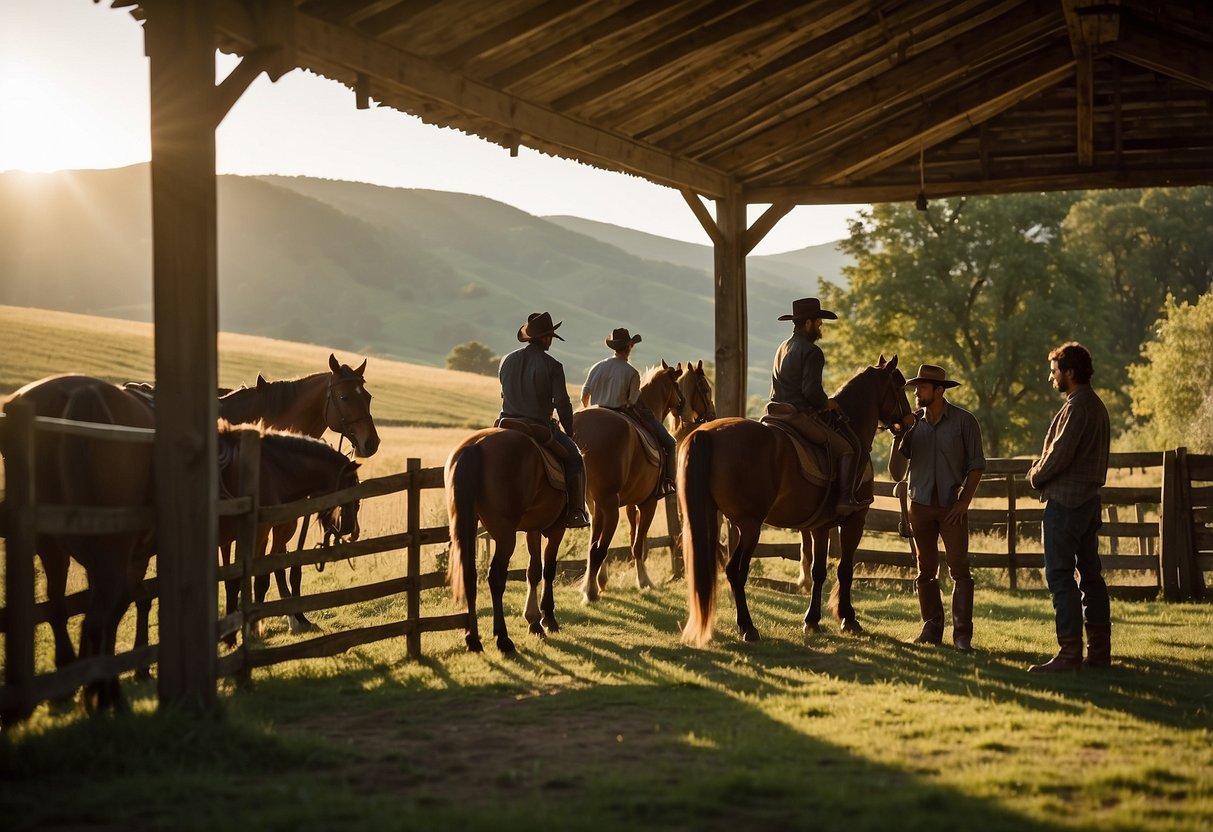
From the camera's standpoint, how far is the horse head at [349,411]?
11.5 meters

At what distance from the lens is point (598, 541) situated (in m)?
12.6

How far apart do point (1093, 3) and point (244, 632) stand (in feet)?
29.5

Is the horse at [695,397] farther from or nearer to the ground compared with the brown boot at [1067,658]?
farther from the ground

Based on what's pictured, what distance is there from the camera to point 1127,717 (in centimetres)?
714

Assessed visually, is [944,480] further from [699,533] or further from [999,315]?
[999,315]

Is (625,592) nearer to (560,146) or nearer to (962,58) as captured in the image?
(560,146)

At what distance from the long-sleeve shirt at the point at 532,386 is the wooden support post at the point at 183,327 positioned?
11.5 ft

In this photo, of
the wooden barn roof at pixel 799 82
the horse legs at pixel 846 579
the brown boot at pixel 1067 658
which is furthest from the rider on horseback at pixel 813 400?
the wooden barn roof at pixel 799 82

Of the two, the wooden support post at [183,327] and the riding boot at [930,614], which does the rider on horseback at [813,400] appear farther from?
the wooden support post at [183,327]

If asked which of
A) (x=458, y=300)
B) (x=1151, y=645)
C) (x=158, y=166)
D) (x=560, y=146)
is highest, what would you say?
(x=458, y=300)

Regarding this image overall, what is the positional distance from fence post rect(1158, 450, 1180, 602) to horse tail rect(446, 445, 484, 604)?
8.26m

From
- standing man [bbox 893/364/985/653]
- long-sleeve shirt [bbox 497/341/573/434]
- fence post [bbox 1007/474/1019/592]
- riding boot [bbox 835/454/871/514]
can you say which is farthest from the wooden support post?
fence post [bbox 1007/474/1019/592]

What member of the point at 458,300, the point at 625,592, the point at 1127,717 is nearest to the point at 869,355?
the point at 625,592

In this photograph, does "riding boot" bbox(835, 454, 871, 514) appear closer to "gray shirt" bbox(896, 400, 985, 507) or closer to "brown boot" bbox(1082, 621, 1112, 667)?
"gray shirt" bbox(896, 400, 985, 507)
